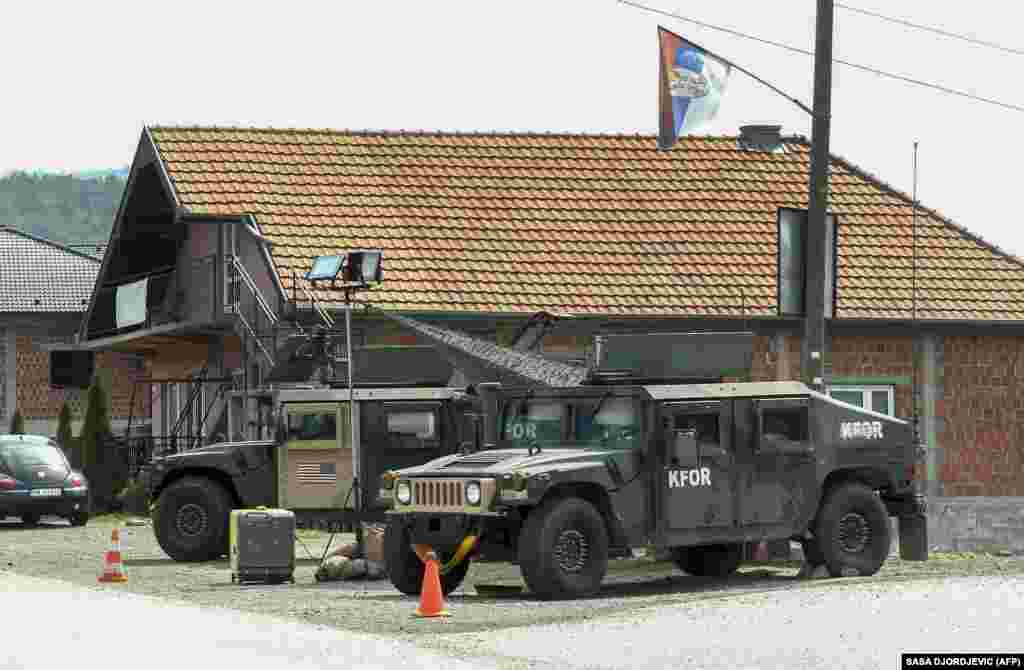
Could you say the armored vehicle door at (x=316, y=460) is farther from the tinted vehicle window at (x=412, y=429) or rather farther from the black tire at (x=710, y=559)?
the black tire at (x=710, y=559)

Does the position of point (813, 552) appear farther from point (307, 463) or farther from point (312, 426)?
point (312, 426)

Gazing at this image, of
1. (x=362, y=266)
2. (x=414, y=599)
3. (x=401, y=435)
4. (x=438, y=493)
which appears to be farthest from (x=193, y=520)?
(x=438, y=493)

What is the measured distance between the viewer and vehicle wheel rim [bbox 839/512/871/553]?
21484 millimetres

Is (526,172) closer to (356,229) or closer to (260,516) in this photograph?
(356,229)

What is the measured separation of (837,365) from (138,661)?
2399 centimetres

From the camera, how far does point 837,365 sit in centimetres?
3631

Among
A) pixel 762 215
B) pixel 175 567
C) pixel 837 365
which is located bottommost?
pixel 175 567

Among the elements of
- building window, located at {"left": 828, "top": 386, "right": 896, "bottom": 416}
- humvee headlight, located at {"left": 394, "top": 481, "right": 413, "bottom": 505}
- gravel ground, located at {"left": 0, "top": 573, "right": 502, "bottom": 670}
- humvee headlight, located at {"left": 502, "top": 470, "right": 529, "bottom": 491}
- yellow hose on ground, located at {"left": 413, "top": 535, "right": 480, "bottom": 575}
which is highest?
building window, located at {"left": 828, "top": 386, "right": 896, "bottom": 416}

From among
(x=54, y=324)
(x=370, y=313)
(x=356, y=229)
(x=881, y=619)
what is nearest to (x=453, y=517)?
(x=881, y=619)

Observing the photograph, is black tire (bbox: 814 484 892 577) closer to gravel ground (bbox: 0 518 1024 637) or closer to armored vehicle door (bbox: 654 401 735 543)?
gravel ground (bbox: 0 518 1024 637)

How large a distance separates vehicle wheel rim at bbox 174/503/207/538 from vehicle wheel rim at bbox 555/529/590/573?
6.72m

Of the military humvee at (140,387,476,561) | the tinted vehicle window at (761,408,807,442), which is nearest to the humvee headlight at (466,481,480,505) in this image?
the tinted vehicle window at (761,408,807,442)

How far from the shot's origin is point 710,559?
2208 centimetres

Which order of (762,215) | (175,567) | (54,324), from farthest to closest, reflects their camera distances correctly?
(54,324) → (762,215) → (175,567)
